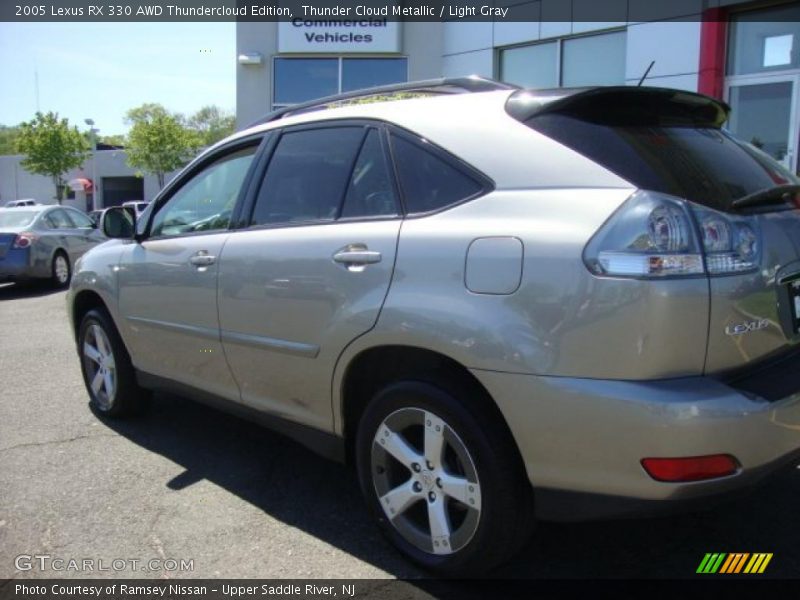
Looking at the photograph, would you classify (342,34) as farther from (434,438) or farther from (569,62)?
(434,438)

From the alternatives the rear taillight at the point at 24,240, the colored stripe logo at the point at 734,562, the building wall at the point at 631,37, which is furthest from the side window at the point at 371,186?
the rear taillight at the point at 24,240

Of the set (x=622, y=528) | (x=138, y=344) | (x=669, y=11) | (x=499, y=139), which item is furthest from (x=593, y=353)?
(x=669, y=11)

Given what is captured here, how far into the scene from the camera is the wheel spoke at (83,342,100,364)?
465 centimetres

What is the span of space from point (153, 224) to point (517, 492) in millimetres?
2803

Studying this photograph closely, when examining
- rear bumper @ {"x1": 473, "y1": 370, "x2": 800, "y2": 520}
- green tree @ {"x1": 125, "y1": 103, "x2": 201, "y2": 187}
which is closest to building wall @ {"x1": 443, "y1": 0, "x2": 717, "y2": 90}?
rear bumper @ {"x1": 473, "y1": 370, "x2": 800, "y2": 520}

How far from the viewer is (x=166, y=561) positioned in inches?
113

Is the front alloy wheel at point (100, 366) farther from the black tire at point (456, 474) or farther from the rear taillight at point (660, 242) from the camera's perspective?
the rear taillight at point (660, 242)

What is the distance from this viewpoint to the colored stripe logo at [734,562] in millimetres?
2699

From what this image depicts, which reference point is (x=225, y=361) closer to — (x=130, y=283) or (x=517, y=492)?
(x=130, y=283)

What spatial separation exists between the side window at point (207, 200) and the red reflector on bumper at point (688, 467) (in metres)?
2.37

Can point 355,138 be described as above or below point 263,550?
above

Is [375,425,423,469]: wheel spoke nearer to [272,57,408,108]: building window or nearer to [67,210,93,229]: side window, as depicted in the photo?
[272,57,408,108]: building window

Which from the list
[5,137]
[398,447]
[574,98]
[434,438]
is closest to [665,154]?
[574,98]

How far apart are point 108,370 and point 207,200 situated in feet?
4.84
